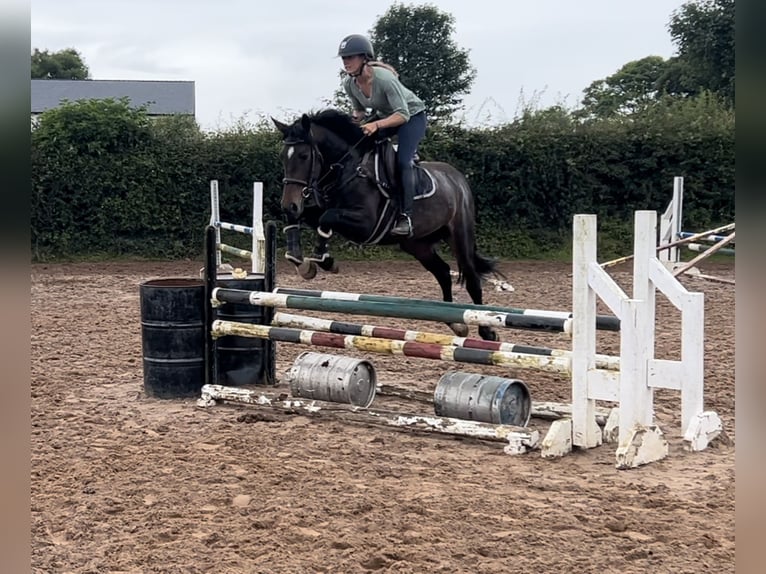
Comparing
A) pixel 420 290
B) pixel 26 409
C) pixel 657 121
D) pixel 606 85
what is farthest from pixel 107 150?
pixel 606 85

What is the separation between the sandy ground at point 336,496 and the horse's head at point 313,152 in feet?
4.63

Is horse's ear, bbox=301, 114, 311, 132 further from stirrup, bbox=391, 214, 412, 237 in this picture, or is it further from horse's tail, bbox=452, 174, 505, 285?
horse's tail, bbox=452, 174, 505, 285

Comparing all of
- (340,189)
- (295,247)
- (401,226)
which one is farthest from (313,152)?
(401,226)

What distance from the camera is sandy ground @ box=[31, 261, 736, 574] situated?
102 inches

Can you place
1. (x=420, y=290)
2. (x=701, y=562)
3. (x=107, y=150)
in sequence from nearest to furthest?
(x=701, y=562) → (x=420, y=290) → (x=107, y=150)

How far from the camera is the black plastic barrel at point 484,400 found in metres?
4.11

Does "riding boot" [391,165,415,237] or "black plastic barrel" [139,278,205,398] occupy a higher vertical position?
"riding boot" [391,165,415,237]

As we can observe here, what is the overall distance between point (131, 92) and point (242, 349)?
3560 centimetres

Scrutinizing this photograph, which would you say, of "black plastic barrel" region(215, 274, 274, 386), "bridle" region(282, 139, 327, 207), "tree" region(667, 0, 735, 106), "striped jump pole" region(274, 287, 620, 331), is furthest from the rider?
"tree" region(667, 0, 735, 106)

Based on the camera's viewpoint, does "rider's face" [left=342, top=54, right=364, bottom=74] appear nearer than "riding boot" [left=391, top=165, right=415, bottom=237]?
Yes

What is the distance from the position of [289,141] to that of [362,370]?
5.25 feet

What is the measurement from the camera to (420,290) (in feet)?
35.2

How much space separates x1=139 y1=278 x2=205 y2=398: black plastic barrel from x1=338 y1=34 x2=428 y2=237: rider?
157 centimetres
